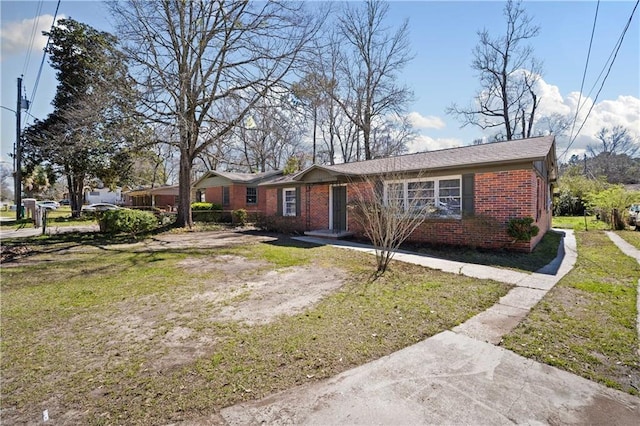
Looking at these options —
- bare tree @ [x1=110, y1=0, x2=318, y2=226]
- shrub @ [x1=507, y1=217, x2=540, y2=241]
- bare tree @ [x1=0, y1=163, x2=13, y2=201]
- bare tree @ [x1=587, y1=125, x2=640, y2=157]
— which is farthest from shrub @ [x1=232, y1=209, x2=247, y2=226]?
bare tree @ [x1=0, y1=163, x2=13, y2=201]

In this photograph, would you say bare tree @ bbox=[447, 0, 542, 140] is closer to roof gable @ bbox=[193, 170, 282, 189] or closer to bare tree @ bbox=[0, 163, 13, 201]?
roof gable @ bbox=[193, 170, 282, 189]

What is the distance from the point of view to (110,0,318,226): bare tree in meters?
12.2

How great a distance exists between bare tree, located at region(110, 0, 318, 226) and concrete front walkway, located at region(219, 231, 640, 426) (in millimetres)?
11676

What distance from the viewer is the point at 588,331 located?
3713 millimetres

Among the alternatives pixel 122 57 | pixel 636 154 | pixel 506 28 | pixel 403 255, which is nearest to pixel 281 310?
pixel 403 255

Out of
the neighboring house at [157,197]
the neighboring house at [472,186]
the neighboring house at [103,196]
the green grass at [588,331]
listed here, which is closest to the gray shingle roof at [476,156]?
the neighboring house at [472,186]

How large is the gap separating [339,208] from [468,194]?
5512mm

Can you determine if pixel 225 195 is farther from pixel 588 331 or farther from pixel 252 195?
pixel 588 331

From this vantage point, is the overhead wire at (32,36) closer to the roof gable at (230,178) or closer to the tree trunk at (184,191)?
the tree trunk at (184,191)

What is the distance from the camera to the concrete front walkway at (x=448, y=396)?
7.44 feet

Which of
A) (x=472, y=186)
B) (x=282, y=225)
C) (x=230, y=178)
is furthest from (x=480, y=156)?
(x=230, y=178)

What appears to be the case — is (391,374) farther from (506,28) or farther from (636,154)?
(636,154)

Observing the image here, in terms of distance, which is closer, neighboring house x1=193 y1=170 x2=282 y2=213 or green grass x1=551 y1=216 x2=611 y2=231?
green grass x1=551 y1=216 x2=611 y2=231

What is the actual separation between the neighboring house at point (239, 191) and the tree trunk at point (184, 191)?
5.43 m
